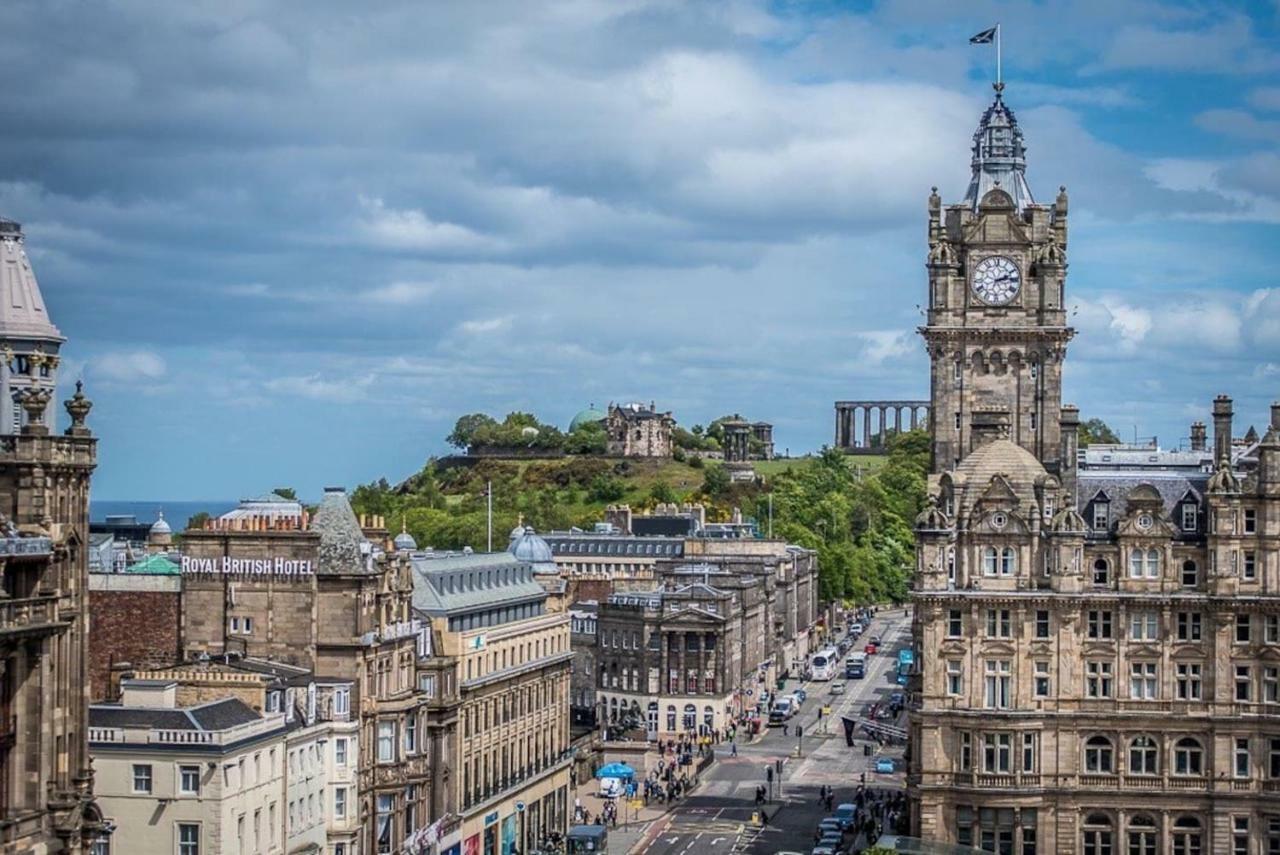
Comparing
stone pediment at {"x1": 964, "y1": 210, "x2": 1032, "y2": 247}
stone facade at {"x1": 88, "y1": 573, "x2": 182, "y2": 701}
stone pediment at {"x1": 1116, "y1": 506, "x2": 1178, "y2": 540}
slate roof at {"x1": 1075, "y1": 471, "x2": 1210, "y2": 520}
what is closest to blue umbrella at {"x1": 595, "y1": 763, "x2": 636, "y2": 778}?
stone pediment at {"x1": 964, "y1": 210, "x2": 1032, "y2": 247}

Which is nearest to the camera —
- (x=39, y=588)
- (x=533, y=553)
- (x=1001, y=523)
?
(x=39, y=588)

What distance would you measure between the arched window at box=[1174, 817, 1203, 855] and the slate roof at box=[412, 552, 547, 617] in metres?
42.2

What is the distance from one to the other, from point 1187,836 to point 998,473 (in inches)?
819

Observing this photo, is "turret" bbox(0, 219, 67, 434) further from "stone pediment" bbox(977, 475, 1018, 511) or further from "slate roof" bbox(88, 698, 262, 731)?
"stone pediment" bbox(977, 475, 1018, 511)

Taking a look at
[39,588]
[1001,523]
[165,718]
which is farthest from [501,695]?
[39,588]

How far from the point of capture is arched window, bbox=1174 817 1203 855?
124 meters

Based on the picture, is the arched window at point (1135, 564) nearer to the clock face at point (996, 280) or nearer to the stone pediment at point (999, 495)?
the stone pediment at point (999, 495)

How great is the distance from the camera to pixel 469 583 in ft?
481

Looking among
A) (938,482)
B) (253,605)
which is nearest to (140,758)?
(253,605)

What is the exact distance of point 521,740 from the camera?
15150 centimetres

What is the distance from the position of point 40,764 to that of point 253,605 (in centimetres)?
3699

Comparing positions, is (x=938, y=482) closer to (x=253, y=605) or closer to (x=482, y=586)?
(x=482, y=586)

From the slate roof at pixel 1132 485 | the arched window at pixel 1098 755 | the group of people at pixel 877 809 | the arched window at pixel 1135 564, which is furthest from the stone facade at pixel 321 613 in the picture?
the arched window at pixel 1135 564

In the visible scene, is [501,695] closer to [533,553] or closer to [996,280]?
[996,280]
